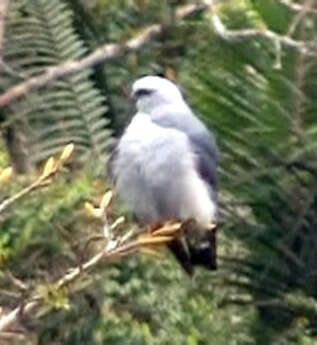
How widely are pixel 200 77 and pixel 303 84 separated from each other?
0.42 meters

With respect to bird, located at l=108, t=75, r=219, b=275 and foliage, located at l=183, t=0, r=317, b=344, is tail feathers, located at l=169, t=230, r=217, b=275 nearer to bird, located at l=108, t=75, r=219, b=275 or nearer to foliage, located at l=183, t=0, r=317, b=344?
bird, located at l=108, t=75, r=219, b=275

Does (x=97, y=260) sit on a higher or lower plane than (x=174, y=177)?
higher

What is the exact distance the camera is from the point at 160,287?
25.0ft

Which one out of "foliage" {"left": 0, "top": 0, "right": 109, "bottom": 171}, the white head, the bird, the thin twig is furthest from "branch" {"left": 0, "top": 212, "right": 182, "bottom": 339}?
"foliage" {"left": 0, "top": 0, "right": 109, "bottom": 171}

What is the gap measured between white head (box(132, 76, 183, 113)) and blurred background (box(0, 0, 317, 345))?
0.16 meters

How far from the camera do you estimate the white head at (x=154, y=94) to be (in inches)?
284

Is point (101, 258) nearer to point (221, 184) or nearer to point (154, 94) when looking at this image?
point (154, 94)

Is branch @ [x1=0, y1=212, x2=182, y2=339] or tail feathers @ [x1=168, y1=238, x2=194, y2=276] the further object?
tail feathers @ [x1=168, y1=238, x2=194, y2=276]

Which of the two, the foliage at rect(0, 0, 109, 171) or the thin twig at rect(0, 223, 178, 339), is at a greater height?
the thin twig at rect(0, 223, 178, 339)

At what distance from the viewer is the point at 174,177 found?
696 centimetres

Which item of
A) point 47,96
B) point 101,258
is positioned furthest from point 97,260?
point 47,96

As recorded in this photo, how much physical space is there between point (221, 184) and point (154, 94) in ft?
3.07

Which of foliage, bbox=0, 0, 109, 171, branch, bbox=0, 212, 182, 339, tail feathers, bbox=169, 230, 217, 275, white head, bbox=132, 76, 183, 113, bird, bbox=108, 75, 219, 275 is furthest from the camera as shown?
foliage, bbox=0, 0, 109, 171

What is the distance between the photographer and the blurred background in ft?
24.0
